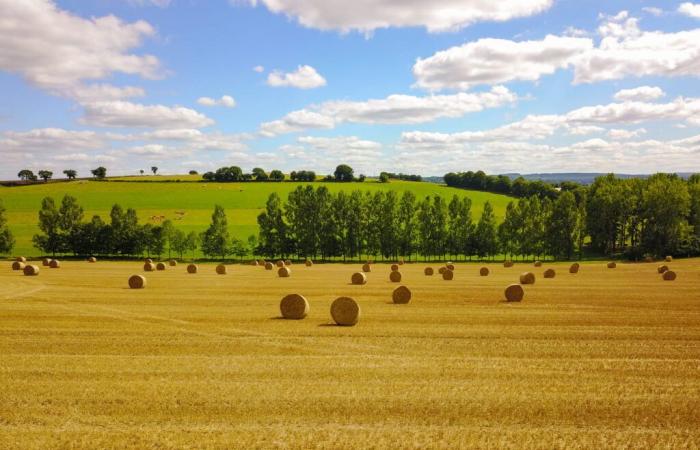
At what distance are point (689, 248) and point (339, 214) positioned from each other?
2098 inches

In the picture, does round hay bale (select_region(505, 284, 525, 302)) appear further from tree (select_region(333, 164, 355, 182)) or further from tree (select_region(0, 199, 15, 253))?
tree (select_region(333, 164, 355, 182))

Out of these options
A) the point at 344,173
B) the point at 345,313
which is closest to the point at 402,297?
the point at 345,313

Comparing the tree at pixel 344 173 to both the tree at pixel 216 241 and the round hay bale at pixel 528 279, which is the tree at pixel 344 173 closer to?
the tree at pixel 216 241

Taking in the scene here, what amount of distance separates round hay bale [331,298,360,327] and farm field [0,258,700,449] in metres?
0.55

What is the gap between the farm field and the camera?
10.8 m

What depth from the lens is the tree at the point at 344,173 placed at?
167 m

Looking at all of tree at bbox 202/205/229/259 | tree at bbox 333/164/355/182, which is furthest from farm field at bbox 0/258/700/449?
tree at bbox 333/164/355/182

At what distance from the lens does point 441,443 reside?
10.2m

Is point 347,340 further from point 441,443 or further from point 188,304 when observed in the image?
point 188,304

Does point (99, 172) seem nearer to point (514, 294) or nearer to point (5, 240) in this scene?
point (5, 240)

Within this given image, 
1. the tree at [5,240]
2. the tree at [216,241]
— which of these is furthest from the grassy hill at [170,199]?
the tree at [216,241]

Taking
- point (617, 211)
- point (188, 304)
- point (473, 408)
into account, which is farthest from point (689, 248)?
point (473, 408)

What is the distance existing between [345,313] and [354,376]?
733cm

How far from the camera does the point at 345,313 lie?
2177 centimetres
